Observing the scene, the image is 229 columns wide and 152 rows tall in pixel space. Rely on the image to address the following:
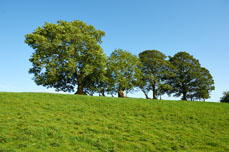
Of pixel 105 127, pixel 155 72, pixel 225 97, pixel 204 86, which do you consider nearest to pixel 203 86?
pixel 204 86

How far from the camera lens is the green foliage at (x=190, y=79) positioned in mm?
51531

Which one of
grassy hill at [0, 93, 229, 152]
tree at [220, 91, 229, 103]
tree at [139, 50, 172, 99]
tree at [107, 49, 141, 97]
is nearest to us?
grassy hill at [0, 93, 229, 152]

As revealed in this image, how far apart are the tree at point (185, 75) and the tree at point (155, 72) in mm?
3598

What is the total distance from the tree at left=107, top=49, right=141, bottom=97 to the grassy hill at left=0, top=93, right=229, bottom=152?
2227cm

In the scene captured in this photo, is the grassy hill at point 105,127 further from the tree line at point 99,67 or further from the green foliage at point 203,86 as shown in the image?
the green foliage at point 203,86

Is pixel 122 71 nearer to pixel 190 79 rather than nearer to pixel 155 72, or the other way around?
pixel 155 72

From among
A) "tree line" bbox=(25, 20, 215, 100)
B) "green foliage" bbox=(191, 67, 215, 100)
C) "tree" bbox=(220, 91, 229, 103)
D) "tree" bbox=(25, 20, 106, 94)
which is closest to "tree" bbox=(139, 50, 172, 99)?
"tree line" bbox=(25, 20, 215, 100)

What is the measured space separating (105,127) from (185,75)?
4514cm

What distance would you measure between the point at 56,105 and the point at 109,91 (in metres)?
26.5

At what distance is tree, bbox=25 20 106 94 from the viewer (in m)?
35.3

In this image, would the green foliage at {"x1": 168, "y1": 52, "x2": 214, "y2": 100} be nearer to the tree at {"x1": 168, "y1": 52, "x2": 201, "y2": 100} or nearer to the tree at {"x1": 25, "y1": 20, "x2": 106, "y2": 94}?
the tree at {"x1": 168, "y1": 52, "x2": 201, "y2": 100}

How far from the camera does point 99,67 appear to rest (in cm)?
3866

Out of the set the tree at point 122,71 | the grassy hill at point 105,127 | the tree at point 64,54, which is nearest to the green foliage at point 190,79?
the tree at point 122,71

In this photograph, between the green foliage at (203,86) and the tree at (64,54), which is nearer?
the tree at (64,54)
